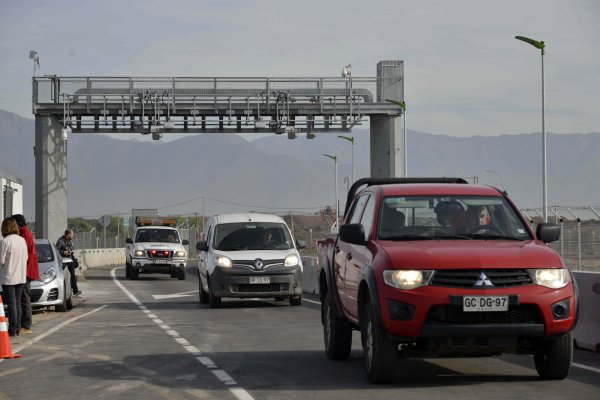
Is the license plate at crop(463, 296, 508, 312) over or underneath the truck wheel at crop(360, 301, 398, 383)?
over

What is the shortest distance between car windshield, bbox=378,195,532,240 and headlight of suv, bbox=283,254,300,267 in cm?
1357

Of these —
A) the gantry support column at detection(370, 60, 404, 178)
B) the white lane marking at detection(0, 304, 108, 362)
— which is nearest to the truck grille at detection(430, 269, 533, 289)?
the white lane marking at detection(0, 304, 108, 362)

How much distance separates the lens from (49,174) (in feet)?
160

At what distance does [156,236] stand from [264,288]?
21.0 metres

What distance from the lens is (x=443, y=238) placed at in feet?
37.8

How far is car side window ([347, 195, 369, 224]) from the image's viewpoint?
13044mm

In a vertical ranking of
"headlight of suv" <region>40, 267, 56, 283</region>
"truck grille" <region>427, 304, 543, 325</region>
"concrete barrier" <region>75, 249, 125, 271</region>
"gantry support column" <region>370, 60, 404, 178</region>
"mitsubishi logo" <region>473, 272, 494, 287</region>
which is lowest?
"concrete barrier" <region>75, 249, 125, 271</region>

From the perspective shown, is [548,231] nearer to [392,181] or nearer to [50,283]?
[392,181]

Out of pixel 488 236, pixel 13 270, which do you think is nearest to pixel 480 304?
pixel 488 236

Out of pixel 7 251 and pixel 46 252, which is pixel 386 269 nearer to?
pixel 7 251

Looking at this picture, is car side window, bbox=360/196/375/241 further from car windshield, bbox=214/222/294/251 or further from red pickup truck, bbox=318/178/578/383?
car windshield, bbox=214/222/294/251

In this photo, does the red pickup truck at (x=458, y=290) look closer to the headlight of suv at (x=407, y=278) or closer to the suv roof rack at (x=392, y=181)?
the headlight of suv at (x=407, y=278)

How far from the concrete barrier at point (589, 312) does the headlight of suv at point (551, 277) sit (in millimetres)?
4568

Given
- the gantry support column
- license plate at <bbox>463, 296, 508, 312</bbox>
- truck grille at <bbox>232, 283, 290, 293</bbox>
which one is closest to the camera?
license plate at <bbox>463, 296, 508, 312</bbox>
